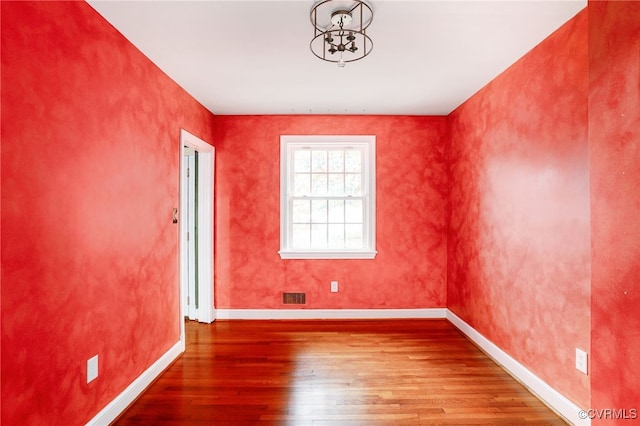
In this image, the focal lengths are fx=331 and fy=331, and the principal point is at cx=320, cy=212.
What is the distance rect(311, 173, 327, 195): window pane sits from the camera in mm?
4145

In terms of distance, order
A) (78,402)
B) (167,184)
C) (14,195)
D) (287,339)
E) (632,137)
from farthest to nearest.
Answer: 1. (287,339)
2. (167,184)
3. (78,402)
4. (14,195)
5. (632,137)

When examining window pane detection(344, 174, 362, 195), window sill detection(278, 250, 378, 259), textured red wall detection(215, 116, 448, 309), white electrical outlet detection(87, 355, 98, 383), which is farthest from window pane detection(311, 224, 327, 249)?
white electrical outlet detection(87, 355, 98, 383)

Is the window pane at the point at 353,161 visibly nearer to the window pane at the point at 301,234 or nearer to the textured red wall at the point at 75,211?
the window pane at the point at 301,234

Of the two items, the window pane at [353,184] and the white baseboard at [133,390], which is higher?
the window pane at [353,184]

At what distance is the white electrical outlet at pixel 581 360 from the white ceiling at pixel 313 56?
6.71 feet

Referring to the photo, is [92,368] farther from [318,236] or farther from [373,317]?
[373,317]

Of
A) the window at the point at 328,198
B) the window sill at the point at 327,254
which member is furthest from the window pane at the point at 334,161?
the window sill at the point at 327,254

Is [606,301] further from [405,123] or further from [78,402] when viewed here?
[405,123]

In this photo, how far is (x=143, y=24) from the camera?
2.09m

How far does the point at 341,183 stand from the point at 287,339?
1.93m

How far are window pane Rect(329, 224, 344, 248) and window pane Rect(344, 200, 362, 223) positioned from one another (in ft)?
0.44

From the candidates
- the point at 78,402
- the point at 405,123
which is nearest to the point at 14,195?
the point at 78,402

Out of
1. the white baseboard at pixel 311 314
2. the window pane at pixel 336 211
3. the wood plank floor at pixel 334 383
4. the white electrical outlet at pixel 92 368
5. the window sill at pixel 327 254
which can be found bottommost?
the wood plank floor at pixel 334 383

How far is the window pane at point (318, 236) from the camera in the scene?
4.17 metres
